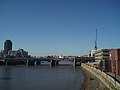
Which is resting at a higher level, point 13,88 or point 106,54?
point 106,54

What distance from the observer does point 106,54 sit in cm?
15688

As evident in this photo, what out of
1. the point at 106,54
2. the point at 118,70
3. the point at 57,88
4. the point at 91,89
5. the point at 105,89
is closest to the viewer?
the point at 105,89

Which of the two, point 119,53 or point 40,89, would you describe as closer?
point 40,89

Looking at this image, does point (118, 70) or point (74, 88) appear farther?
point (118, 70)

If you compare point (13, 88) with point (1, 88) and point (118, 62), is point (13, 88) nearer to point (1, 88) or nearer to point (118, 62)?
point (1, 88)

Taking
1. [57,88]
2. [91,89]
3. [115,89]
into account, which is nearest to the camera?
[115,89]

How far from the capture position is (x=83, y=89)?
5475cm

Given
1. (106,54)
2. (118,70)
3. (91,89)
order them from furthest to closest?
(106,54) < (118,70) < (91,89)

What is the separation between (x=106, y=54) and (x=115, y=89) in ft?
385

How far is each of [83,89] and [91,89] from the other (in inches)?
97.7

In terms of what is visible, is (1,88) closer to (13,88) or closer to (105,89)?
(13,88)

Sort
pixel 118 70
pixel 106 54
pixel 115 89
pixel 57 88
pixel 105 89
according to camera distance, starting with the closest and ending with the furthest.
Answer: pixel 115 89, pixel 105 89, pixel 57 88, pixel 118 70, pixel 106 54

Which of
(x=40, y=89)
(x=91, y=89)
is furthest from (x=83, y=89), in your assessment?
(x=40, y=89)

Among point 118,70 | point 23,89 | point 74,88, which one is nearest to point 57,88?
point 74,88
